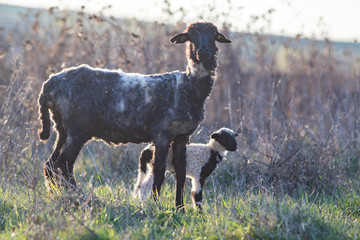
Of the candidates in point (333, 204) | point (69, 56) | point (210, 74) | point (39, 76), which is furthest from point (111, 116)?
point (69, 56)

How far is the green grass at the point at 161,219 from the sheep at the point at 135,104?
1.72 feet

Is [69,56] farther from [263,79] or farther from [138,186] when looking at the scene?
[138,186]

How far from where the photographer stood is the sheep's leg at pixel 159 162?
6.05 meters

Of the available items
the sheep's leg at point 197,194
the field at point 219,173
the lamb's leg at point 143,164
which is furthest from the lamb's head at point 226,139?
the lamb's leg at point 143,164

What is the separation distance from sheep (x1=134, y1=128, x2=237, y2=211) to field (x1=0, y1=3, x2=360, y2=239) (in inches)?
7.4

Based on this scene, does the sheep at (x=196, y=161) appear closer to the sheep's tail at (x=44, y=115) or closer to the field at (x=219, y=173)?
the field at (x=219, y=173)

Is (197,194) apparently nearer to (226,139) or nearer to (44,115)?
(226,139)

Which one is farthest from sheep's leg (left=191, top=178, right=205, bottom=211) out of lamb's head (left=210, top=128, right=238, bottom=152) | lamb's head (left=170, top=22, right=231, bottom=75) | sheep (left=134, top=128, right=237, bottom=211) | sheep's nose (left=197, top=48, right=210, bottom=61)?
sheep's nose (left=197, top=48, right=210, bottom=61)

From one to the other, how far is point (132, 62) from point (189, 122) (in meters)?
4.03

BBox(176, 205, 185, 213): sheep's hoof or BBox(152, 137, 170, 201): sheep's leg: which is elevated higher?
BBox(152, 137, 170, 201): sheep's leg

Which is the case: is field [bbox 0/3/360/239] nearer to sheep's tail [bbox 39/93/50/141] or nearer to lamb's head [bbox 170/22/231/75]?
sheep's tail [bbox 39/93/50/141]

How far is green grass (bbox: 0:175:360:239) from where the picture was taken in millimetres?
4746

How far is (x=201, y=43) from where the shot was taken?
5.96 meters

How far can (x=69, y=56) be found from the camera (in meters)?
12.3
